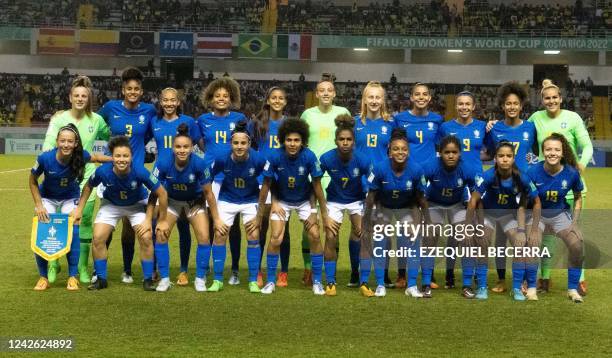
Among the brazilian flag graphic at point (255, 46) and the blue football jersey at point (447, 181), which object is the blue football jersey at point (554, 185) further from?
the brazilian flag graphic at point (255, 46)

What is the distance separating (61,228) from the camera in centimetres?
748

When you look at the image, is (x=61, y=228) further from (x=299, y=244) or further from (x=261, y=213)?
(x=299, y=244)

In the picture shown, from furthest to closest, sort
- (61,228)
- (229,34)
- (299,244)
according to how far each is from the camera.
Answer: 1. (229,34)
2. (299,244)
3. (61,228)

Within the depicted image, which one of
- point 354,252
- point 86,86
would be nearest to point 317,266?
point 354,252

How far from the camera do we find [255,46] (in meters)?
34.2

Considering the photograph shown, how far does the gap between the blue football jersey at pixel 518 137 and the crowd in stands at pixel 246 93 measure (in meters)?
25.8

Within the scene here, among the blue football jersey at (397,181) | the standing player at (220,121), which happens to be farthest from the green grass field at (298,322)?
the standing player at (220,121)

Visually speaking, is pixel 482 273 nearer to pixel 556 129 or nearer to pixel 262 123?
pixel 556 129

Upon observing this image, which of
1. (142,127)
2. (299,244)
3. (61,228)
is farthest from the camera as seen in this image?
(299,244)

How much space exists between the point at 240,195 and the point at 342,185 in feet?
3.12

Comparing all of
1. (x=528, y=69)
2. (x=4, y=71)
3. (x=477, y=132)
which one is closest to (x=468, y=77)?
(x=528, y=69)

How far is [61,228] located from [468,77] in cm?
3058

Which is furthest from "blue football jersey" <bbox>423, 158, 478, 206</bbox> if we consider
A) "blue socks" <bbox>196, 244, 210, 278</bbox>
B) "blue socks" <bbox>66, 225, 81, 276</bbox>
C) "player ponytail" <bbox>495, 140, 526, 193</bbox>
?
"blue socks" <bbox>66, 225, 81, 276</bbox>

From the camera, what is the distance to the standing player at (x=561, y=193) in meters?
7.32
